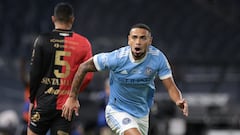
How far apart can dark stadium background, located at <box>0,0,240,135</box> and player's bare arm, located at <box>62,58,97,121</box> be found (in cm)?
1175

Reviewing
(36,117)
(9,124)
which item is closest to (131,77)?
(36,117)

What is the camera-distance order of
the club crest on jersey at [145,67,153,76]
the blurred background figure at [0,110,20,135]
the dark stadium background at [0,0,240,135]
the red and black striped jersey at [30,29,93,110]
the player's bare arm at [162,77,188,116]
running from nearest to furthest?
the player's bare arm at [162,77,188,116], the club crest on jersey at [145,67,153,76], the red and black striped jersey at [30,29,93,110], the blurred background figure at [0,110,20,135], the dark stadium background at [0,0,240,135]

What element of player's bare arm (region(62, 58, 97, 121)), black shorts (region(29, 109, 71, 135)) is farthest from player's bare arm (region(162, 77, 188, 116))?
black shorts (region(29, 109, 71, 135))

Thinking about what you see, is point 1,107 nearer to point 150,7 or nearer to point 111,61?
point 150,7

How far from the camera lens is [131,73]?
713 cm

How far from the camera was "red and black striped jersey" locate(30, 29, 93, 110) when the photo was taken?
7.27 m

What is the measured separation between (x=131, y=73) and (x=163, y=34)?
12843 mm

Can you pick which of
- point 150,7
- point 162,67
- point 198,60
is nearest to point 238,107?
point 198,60

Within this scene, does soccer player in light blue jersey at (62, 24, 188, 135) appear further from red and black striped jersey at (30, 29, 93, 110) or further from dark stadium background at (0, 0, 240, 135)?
dark stadium background at (0, 0, 240, 135)

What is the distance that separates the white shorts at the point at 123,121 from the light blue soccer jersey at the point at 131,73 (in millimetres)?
75

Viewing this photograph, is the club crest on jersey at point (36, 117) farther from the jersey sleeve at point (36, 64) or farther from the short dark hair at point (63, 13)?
the short dark hair at point (63, 13)

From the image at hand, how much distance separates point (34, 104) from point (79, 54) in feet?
2.51

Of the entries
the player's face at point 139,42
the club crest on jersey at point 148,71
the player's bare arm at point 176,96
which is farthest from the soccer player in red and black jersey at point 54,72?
the player's bare arm at point 176,96

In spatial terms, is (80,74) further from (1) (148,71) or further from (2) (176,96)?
(2) (176,96)
